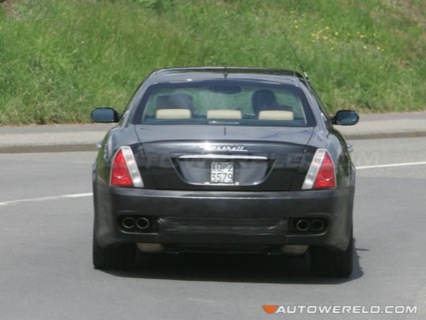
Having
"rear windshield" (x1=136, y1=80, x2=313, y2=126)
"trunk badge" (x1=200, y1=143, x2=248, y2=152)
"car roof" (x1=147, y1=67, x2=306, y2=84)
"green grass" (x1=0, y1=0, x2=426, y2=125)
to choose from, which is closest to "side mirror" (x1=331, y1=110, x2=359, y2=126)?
"car roof" (x1=147, y1=67, x2=306, y2=84)

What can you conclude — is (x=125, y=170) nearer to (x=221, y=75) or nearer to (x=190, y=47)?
(x=221, y=75)

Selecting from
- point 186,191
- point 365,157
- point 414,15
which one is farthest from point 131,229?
point 414,15

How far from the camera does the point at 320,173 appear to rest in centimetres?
970

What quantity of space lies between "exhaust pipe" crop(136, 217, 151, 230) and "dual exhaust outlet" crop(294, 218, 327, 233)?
97 centimetres

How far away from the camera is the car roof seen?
1108 cm

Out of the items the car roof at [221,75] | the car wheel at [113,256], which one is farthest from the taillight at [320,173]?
the car roof at [221,75]

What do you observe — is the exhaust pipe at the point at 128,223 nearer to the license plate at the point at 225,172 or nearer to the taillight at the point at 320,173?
the license plate at the point at 225,172

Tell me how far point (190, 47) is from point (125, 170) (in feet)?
66.5

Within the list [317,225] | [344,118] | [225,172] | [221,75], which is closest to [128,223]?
[225,172]

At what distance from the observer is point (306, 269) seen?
1061 cm

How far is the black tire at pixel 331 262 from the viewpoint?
33.2 feet

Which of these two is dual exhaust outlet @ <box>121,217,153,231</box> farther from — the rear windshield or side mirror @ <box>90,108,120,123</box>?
side mirror @ <box>90,108,120,123</box>

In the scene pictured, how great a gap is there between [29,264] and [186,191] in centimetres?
163

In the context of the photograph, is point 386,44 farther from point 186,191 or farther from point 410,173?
point 186,191
